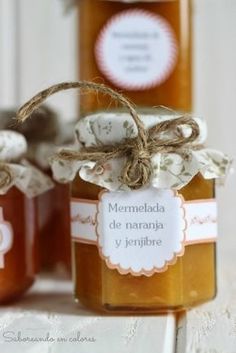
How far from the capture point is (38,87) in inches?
44.3

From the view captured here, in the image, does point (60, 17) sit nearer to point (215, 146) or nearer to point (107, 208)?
point (215, 146)

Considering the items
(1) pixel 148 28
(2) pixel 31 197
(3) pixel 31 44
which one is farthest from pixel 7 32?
(2) pixel 31 197

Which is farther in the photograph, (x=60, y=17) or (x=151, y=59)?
(x=60, y=17)

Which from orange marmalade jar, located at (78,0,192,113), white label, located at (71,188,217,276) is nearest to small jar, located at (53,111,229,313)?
white label, located at (71,188,217,276)

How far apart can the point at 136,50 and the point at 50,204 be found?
0.75 ft

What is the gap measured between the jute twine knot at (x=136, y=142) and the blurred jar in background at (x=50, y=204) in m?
0.21

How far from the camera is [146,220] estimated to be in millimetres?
677

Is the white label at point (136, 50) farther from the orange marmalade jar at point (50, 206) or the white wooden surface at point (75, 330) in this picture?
the white wooden surface at point (75, 330)

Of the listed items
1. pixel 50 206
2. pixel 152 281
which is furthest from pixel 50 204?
pixel 152 281

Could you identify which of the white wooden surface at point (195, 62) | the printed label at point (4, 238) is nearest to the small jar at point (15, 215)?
the printed label at point (4, 238)

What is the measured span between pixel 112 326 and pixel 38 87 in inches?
22.2

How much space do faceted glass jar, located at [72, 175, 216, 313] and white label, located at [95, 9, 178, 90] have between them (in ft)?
0.69

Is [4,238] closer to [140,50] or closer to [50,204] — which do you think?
[50,204]

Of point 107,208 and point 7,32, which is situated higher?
point 7,32
